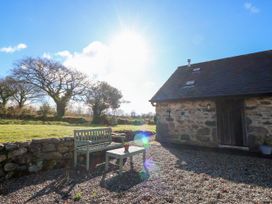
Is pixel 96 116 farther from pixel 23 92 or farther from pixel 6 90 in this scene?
pixel 6 90

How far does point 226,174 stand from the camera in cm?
461

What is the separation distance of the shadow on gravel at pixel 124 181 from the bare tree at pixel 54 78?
62.8 feet

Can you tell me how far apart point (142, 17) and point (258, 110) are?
240 inches

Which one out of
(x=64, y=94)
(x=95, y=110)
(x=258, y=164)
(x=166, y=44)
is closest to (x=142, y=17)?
(x=166, y=44)

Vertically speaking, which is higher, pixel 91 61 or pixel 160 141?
pixel 91 61

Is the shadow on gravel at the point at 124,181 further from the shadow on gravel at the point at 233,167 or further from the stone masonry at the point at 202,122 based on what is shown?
A: the stone masonry at the point at 202,122

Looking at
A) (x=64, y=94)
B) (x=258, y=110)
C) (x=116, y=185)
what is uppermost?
(x=64, y=94)

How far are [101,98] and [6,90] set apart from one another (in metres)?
11.8

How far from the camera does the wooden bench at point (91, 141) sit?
17.2ft

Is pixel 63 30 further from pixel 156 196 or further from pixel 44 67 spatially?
pixel 44 67

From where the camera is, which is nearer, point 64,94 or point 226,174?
point 226,174

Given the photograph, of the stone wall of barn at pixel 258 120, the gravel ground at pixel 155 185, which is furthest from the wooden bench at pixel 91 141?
the stone wall of barn at pixel 258 120

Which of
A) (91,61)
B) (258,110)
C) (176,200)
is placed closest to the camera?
(176,200)

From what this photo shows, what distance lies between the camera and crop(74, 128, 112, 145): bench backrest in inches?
214
